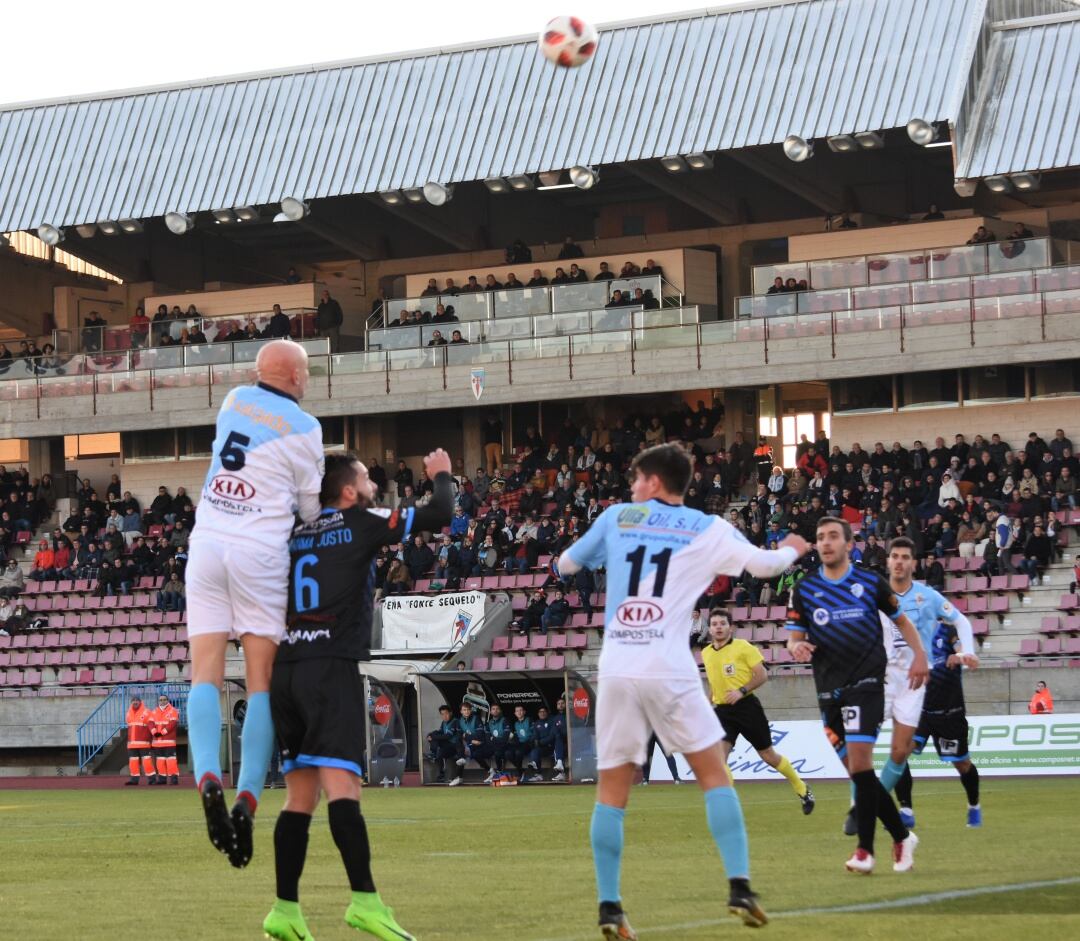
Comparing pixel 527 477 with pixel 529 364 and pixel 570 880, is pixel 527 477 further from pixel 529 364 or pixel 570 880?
pixel 570 880

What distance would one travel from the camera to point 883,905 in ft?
32.3

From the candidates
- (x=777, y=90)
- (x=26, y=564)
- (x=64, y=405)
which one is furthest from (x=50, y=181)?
(x=777, y=90)

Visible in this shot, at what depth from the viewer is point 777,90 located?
43688 mm

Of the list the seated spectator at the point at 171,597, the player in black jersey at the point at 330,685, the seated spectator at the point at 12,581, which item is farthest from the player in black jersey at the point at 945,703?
the seated spectator at the point at 12,581

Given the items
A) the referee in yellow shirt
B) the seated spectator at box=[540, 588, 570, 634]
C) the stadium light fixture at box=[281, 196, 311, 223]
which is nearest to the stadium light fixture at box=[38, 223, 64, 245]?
the stadium light fixture at box=[281, 196, 311, 223]

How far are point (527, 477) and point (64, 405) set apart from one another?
13.3 m

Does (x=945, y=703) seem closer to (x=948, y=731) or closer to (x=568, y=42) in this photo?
(x=948, y=731)

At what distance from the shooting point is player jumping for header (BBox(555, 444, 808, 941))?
8.67 meters

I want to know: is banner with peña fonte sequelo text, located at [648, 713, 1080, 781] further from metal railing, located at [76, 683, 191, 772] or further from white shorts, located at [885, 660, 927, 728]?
metal railing, located at [76, 683, 191, 772]

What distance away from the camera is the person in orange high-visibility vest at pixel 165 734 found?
33156mm

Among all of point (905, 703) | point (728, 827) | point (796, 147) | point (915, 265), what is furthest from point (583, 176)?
point (728, 827)

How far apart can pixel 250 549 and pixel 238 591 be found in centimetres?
20

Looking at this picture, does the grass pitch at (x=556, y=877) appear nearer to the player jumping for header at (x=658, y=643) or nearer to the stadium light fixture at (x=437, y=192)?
the player jumping for header at (x=658, y=643)

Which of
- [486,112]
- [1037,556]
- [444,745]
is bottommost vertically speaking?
[444,745]
